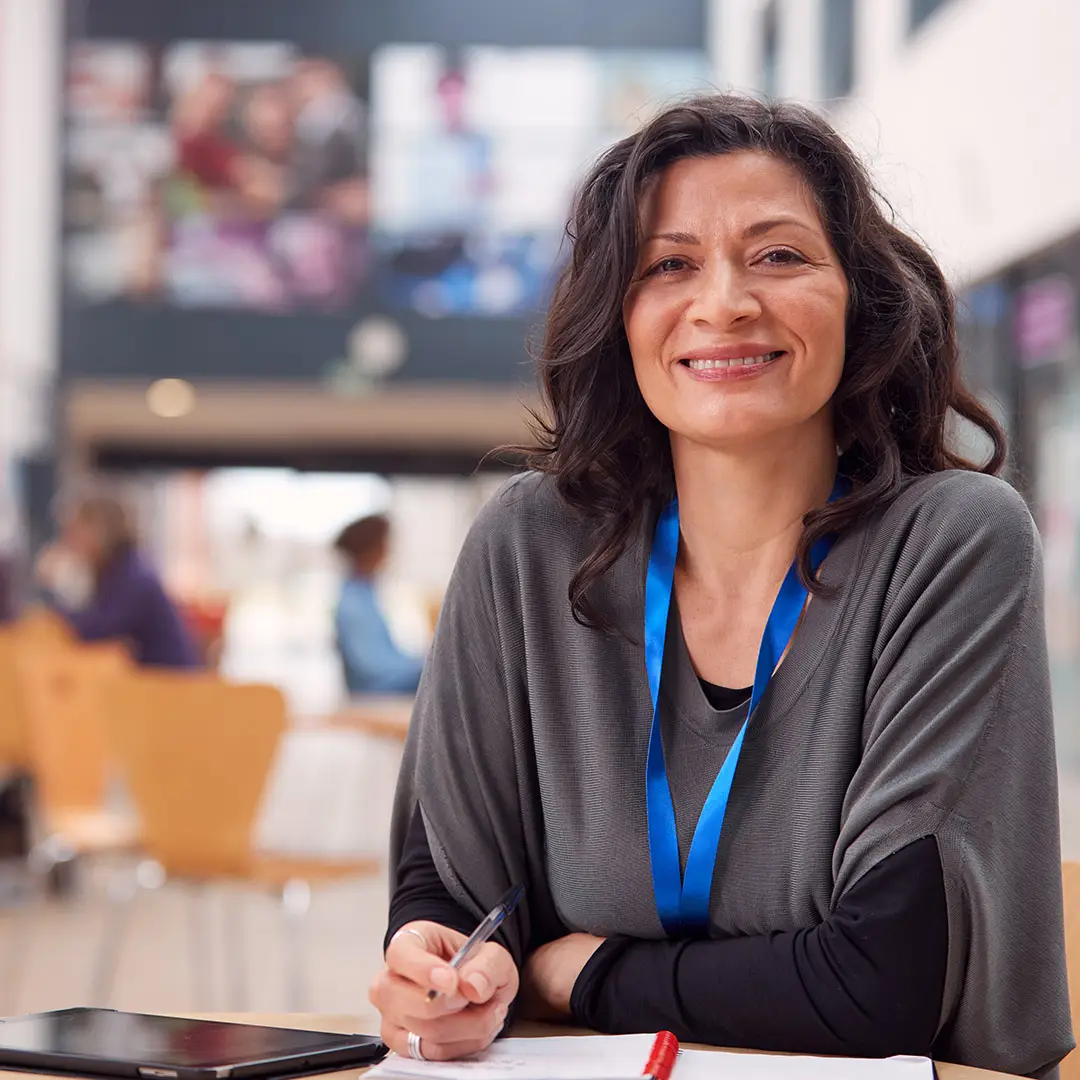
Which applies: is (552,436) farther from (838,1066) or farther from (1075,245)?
(1075,245)

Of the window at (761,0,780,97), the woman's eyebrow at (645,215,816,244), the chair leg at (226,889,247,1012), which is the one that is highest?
the window at (761,0,780,97)

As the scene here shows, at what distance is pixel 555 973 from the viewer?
1503 mm

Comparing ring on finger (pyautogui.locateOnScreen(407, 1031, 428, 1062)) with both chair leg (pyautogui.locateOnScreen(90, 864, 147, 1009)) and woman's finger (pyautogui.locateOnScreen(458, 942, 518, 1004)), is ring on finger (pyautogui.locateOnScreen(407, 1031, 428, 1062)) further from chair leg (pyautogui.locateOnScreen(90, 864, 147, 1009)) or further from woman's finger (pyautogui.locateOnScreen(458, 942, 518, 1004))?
chair leg (pyautogui.locateOnScreen(90, 864, 147, 1009))

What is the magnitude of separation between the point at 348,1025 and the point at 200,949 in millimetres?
3637

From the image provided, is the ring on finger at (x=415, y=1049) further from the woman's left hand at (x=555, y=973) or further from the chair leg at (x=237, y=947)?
the chair leg at (x=237, y=947)

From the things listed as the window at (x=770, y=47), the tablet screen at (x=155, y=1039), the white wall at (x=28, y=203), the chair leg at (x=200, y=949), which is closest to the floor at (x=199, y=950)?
the chair leg at (x=200, y=949)

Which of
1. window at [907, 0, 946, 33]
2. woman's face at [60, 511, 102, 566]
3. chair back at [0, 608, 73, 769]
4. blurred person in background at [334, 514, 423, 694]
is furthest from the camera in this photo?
window at [907, 0, 946, 33]

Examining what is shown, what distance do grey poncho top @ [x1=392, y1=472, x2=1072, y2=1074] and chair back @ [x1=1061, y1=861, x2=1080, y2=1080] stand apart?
13 cm

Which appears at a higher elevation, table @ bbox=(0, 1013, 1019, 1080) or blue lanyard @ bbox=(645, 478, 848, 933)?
blue lanyard @ bbox=(645, 478, 848, 933)

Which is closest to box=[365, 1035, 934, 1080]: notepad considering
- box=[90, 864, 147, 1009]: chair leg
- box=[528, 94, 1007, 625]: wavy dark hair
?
box=[528, 94, 1007, 625]: wavy dark hair

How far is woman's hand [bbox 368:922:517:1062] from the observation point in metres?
1.31

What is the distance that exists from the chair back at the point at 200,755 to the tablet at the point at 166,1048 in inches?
90.1

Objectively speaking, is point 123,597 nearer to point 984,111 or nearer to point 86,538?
point 86,538

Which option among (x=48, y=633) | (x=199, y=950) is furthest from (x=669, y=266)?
(x=48, y=633)
